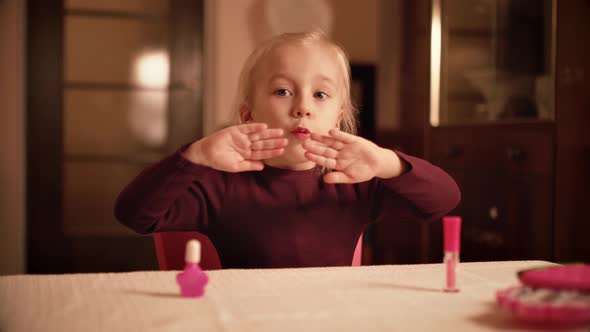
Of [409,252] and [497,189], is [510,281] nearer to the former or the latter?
[497,189]

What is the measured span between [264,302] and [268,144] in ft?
1.28

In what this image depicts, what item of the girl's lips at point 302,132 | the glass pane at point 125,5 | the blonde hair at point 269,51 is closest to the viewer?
the girl's lips at point 302,132

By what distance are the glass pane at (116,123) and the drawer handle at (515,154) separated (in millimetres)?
2011

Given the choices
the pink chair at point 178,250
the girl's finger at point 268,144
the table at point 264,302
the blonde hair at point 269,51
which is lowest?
the pink chair at point 178,250

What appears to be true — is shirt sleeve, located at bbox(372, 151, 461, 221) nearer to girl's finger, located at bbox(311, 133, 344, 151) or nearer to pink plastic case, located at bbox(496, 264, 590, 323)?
girl's finger, located at bbox(311, 133, 344, 151)

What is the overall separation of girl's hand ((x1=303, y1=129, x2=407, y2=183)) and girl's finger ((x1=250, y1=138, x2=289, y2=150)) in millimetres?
44

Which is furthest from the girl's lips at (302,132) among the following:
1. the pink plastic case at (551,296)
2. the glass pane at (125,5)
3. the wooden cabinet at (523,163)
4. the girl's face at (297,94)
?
the glass pane at (125,5)

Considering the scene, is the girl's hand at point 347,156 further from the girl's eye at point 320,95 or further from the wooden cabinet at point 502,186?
the wooden cabinet at point 502,186

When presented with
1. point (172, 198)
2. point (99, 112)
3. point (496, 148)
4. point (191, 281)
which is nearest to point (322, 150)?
point (172, 198)

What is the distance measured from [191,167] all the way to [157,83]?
2664mm

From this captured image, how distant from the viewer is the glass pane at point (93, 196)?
3529 mm

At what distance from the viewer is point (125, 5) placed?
11.5 ft

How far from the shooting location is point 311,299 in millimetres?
656

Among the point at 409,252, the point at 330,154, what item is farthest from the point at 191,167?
the point at 409,252
